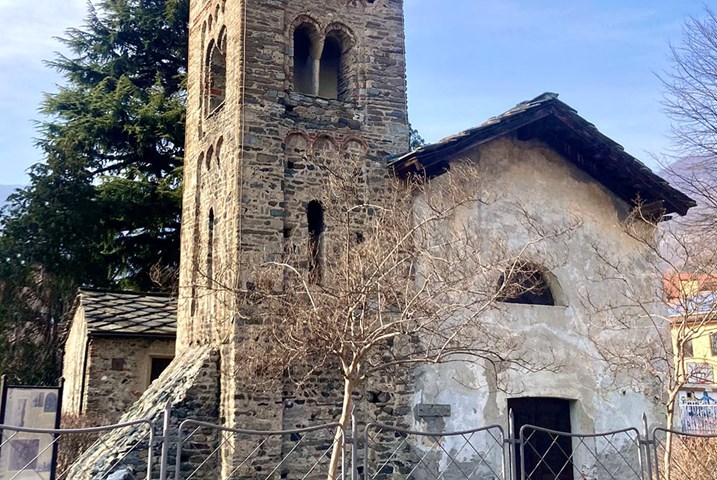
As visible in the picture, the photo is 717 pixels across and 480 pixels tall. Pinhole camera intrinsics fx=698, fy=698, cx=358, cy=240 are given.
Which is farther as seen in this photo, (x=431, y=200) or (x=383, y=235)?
(x=431, y=200)

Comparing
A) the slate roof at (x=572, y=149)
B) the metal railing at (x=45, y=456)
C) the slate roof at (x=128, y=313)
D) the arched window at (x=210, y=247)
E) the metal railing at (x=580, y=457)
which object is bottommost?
the metal railing at (x=580, y=457)

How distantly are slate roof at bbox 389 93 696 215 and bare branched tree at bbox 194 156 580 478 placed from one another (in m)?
0.34

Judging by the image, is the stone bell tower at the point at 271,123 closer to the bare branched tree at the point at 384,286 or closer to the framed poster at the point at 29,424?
the bare branched tree at the point at 384,286

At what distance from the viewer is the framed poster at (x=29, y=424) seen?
8234 millimetres

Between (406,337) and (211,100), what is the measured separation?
5208mm

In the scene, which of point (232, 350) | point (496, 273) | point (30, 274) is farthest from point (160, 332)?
point (30, 274)

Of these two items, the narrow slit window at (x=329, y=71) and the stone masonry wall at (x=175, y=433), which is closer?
the stone masonry wall at (x=175, y=433)

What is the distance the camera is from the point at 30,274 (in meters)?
18.9

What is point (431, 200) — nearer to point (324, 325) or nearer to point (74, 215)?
point (324, 325)

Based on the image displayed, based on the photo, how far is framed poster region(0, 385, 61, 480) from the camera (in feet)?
27.0

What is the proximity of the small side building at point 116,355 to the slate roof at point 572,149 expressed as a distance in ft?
18.7

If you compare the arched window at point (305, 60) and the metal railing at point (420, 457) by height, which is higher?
the arched window at point (305, 60)

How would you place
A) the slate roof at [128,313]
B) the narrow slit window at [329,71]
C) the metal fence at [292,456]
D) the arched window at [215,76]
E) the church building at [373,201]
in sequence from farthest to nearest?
the slate roof at [128,313] → the arched window at [215,76] → the narrow slit window at [329,71] → the church building at [373,201] → the metal fence at [292,456]

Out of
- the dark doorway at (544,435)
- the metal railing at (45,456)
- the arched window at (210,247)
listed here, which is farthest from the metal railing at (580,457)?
the metal railing at (45,456)
